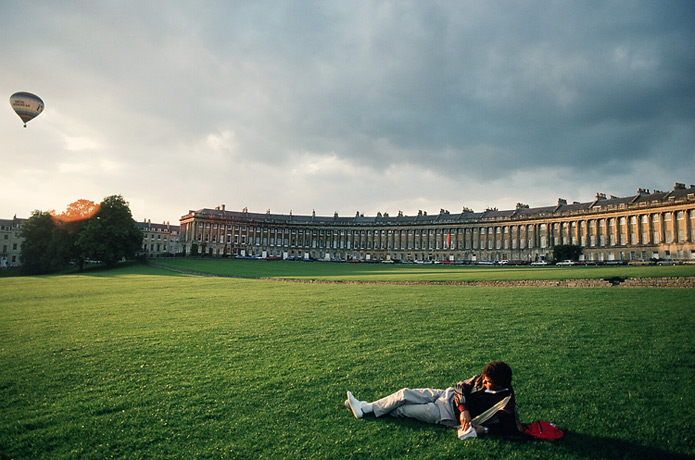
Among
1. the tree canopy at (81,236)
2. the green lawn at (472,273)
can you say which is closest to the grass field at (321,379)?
the green lawn at (472,273)

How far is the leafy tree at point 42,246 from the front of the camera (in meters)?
59.2

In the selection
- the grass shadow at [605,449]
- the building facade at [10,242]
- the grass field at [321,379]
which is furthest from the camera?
the building facade at [10,242]

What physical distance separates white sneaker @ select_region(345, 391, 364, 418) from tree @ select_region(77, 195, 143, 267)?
61.5 m

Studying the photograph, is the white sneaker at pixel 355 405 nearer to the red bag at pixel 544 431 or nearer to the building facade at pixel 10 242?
the red bag at pixel 544 431

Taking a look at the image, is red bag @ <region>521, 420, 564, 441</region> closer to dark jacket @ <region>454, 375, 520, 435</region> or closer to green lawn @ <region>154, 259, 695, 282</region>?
dark jacket @ <region>454, 375, 520, 435</region>

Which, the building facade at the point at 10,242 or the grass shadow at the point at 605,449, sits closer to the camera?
the grass shadow at the point at 605,449

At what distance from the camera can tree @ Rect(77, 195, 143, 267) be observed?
55.7 meters

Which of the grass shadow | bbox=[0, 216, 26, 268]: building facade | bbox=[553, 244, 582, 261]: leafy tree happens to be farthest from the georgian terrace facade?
the grass shadow

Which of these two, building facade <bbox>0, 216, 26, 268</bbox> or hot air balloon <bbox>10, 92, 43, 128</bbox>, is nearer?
hot air balloon <bbox>10, 92, 43, 128</bbox>

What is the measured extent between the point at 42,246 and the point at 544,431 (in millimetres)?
80331

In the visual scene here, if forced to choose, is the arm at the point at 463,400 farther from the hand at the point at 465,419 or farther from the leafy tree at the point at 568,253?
the leafy tree at the point at 568,253

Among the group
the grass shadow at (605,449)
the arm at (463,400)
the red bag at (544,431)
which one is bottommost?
the grass shadow at (605,449)

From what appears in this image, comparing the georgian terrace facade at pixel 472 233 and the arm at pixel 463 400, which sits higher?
the georgian terrace facade at pixel 472 233

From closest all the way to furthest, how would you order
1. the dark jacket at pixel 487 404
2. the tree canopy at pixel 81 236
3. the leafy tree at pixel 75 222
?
1. the dark jacket at pixel 487 404
2. the tree canopy at pixel 81 236
3. the leafy tree at pixel 75 222
